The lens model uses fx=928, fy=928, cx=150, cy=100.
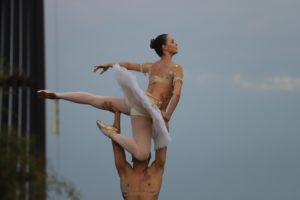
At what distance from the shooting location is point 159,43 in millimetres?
8977

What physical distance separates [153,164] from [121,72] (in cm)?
104

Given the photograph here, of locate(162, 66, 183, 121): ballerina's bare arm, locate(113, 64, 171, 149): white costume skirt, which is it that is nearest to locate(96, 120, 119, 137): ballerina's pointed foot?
locate(113, 64, 171, 149): white costume skirt

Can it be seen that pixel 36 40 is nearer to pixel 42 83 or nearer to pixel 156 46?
pixel 42 83

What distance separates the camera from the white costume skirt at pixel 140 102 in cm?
831

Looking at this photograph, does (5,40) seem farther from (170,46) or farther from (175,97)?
(170,46)

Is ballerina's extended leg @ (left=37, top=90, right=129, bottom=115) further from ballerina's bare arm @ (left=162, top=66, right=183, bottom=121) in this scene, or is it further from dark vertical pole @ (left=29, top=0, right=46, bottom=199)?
dark vertical pole @ (left=29, top=0, right=46, bottom=199)

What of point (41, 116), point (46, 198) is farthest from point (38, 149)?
point (46, 198)

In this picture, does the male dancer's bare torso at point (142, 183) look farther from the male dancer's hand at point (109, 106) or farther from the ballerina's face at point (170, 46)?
the ballerina's face at point (170, 46)

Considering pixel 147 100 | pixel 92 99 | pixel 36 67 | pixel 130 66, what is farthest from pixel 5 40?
pixel 130 66

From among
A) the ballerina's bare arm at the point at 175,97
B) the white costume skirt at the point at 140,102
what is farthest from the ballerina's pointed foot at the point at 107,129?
the ballerina's bare arm at the point at 175,97

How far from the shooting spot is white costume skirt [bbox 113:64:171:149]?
327 inches

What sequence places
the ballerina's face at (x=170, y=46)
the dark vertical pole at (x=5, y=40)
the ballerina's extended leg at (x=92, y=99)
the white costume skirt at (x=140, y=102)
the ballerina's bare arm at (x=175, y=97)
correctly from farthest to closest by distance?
the ballerina's face at (x=170, y=46) → the ballerina's extended leg at (x=92, y=99) → the ballerina's bare arm at (x=175, y=97) → the white costume skirt at (x=140, y=102) → the dark vertical pole at (x=5, y=40)

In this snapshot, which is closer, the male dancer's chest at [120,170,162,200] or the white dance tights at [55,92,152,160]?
the white dance tights at [55,92,152,160]

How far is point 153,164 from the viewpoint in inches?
349
